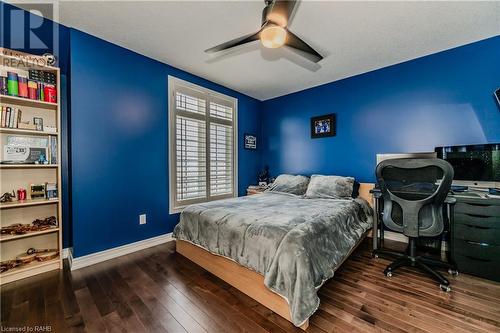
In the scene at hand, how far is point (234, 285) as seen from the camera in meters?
1.95

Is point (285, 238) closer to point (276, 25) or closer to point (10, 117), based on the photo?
point (276, 25)

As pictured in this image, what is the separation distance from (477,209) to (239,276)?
2.44 m

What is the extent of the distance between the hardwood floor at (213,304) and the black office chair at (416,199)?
154 millimetres

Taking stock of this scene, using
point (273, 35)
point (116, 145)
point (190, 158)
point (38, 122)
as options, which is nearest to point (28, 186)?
point (38, 122)

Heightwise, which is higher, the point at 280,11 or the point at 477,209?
the point at 280,11

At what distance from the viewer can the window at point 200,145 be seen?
3283 mm

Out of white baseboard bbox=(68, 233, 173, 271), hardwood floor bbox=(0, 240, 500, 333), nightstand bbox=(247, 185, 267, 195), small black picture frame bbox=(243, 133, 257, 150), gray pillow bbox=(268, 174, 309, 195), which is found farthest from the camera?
small black picture frame bbox=(243, 133, 257, 150)

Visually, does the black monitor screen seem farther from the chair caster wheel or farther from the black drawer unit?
the chair caster wheel

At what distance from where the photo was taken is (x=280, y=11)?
5.05 feet

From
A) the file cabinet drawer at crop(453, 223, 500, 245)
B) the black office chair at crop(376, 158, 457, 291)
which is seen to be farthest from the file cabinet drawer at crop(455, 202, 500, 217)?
the black office chair at crop(376, 158, 457, 291)

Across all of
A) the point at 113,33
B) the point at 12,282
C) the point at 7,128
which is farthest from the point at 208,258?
the point at 113,33

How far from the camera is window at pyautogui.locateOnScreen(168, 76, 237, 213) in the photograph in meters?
3.28

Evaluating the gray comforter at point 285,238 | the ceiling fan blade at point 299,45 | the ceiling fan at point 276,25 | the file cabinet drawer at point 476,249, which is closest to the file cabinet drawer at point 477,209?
the file cabinet drawer at point 476,249

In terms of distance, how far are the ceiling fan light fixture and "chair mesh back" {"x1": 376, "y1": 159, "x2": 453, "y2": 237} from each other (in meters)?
1.57
